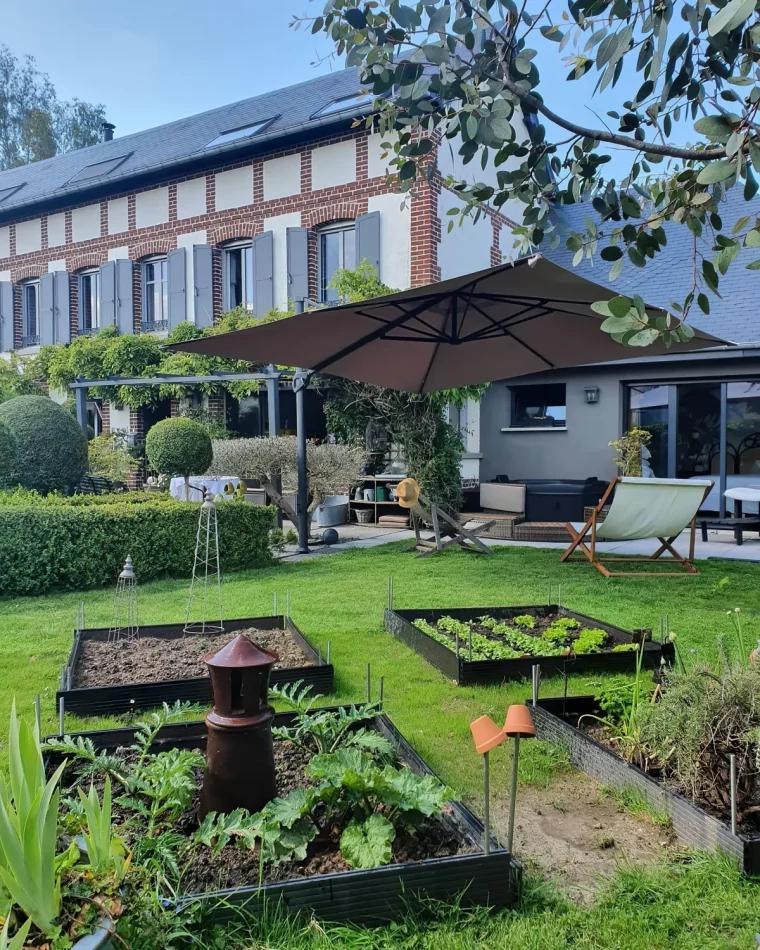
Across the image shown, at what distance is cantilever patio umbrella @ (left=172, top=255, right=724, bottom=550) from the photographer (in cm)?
439

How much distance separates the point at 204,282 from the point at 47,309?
15.1 feet

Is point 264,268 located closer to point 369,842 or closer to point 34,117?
point 369,842

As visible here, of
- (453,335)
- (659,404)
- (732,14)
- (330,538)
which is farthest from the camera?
(659,404)

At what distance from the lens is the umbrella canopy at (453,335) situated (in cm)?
440

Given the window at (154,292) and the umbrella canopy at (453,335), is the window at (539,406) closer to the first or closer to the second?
the umbrella canopy at (453,335)

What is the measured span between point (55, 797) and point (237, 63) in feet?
39.5

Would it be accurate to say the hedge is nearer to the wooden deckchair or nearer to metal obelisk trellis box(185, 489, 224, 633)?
metal obelisk trellis box(185, 489, 224, 633)

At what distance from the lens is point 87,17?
50.2 ft

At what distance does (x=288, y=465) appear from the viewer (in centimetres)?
1026

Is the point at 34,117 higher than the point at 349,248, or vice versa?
the point at 34,117

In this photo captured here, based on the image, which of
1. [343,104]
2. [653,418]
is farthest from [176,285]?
[653,418]

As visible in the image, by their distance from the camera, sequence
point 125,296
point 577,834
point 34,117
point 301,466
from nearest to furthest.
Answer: point 577,834
point 301,466
point 125,296
point 34,117

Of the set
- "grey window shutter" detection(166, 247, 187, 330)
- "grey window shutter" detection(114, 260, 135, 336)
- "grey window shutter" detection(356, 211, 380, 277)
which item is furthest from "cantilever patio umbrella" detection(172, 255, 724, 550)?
"grey window shutter" detection(114, 260, 135, 336)

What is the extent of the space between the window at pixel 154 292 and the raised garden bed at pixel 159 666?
1214cm
